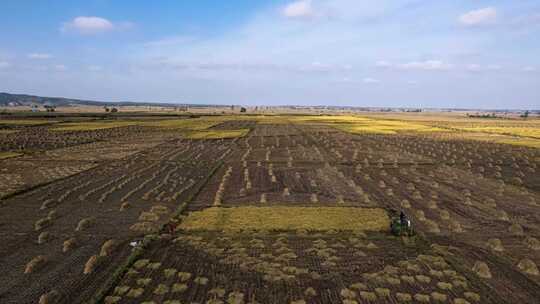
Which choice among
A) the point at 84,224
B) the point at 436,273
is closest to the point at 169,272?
the point at 84,224

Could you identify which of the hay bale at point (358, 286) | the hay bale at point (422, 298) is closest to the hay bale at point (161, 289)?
the hay bale at point (358, 286)

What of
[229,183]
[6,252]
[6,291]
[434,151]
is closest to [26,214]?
[6,252]

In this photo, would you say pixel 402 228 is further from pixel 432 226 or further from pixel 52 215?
pixel 52 215

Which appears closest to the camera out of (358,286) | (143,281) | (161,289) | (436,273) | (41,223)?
(161,289)

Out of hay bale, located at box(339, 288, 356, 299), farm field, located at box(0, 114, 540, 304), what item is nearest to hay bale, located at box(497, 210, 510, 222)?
farm field, located at box(0, 114, 540, 304)

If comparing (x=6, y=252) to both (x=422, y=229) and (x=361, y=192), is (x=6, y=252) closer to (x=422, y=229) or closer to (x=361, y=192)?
(x=422, y=229)

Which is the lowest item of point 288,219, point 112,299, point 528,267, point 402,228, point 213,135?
A: point 112,299

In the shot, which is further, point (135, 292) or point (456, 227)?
point (456, 227)
